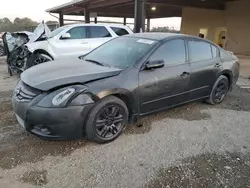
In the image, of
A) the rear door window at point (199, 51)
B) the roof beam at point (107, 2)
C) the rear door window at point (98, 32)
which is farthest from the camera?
A: the roof beam at point (107, 2)

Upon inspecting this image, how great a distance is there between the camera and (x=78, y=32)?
7.64 metres

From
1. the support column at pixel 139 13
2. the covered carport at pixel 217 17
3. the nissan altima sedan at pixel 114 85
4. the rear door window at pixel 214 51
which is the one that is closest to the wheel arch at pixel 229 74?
the nissan altima sedan at pixel 114 85

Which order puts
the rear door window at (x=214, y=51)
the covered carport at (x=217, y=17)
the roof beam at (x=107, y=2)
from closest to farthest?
the rear door window at (x=214, y=51) → the roof beam at (x=107, y=2) → the covered carport at (x=217, y=17)

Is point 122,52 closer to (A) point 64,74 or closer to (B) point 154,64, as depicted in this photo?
(B) point 154,64

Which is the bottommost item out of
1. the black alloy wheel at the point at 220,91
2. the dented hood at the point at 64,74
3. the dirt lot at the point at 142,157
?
the dirt lot at the point at 142,157

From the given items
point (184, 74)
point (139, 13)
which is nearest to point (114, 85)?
point (184, 74)

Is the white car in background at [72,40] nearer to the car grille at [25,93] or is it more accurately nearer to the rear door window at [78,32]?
the rear door window at [78,32]

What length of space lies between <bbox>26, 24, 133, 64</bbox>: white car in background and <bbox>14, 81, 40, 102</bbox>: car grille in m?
3.65

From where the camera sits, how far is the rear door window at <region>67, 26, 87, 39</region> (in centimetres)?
752

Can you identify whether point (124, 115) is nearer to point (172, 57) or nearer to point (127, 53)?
point (127, 53)

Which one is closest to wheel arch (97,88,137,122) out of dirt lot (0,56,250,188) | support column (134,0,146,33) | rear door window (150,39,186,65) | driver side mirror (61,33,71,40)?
dirt lot (0,56,250,188)

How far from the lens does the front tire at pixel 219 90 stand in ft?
16.0

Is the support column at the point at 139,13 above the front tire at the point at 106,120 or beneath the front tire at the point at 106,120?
above

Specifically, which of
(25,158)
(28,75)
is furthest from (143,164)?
(28,75)
